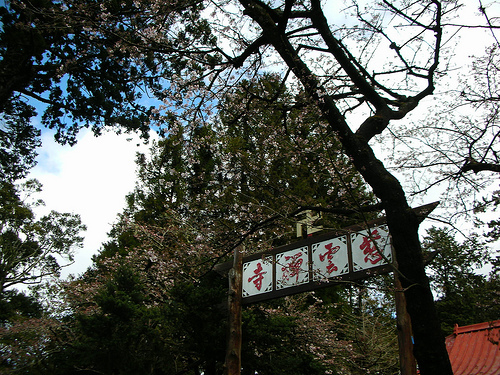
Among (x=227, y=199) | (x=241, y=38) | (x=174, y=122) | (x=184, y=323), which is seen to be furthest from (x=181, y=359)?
(x=241, y=38)

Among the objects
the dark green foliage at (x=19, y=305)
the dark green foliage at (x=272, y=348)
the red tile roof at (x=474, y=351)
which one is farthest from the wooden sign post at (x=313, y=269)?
the dark green foliage at (x=19, y=305)

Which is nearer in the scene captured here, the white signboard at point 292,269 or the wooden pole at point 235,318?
the white signboard at point 292,269

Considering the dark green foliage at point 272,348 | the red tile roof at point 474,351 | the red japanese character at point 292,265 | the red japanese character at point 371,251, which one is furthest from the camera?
the dark green foliage at point 272,348

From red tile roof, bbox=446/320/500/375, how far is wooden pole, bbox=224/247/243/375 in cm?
392

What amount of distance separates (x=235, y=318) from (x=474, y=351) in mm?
4395

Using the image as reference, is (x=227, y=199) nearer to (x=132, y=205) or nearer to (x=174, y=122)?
(x=174, y=122)

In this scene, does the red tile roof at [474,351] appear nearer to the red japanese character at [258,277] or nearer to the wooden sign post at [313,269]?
the wooden sign post at [313,269]

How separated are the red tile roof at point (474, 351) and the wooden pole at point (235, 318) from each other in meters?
3.92

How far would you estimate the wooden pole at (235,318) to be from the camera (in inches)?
212

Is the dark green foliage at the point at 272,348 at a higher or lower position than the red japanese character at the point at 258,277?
lower

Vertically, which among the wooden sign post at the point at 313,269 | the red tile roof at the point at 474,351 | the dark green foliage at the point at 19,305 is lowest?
the red tile roof at the point at 474,351

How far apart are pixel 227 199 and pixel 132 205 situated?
9.00 m

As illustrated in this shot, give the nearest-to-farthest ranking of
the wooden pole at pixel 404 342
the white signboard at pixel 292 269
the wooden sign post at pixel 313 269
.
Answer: the wooden pole at pixel 404 342
the wooden sign post at pixel 313 269
the white signboard at pixel 292 269

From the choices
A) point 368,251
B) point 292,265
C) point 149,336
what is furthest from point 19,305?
point 368,251
